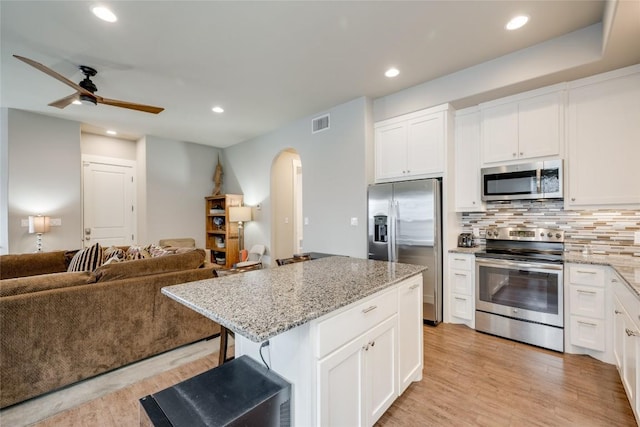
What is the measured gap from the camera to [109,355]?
230cm

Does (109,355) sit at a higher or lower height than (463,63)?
lower

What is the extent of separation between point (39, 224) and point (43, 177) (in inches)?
31.5

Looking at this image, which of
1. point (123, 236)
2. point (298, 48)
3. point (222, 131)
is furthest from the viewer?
point (123, 236)

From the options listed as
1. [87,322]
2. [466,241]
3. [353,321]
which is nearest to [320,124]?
[466,241]

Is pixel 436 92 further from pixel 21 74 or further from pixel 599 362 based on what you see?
pixel 21 74

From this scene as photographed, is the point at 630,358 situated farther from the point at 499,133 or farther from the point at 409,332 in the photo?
the point at 499,133

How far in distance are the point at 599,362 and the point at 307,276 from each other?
266 centimetres

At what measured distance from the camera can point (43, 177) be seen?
4.40 meters

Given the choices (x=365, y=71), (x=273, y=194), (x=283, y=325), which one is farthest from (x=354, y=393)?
(x=273, y=194)

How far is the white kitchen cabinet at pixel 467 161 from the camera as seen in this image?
130 inches

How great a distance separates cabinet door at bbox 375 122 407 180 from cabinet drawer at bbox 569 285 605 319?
2041mm

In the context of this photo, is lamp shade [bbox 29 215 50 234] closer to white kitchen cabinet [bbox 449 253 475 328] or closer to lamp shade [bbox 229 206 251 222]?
lamp shade [bbox 229 206 251 222]

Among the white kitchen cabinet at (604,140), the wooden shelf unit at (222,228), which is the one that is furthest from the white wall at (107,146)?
the white kitchen cabinet at (604,140)

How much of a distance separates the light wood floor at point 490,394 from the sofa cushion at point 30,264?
1.98 m
